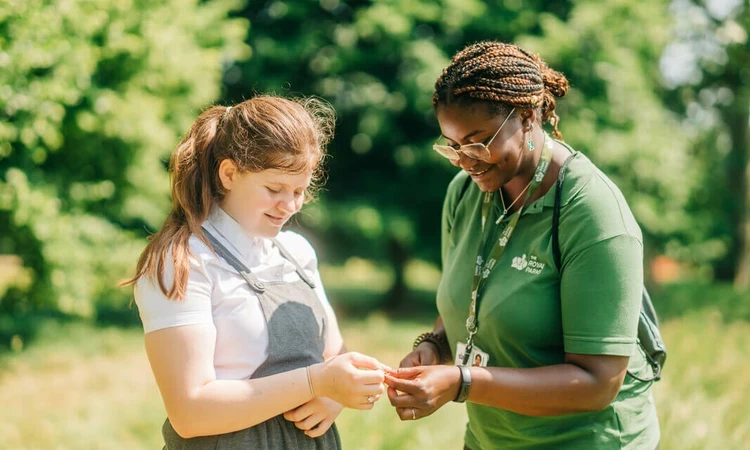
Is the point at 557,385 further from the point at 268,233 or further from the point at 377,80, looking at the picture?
the point at 377,80

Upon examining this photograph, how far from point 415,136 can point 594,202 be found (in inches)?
384

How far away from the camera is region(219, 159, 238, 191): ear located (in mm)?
2238

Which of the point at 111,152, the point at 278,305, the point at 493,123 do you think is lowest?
the point at 111,152

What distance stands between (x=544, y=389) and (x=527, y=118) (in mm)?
916

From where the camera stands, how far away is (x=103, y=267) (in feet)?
25.7

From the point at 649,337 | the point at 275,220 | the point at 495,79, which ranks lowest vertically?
the point at 649,337

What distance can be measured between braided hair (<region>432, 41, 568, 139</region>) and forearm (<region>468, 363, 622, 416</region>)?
2.86ft

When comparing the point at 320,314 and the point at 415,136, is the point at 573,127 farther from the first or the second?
the point at 320,314

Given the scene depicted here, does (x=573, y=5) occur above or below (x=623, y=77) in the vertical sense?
above

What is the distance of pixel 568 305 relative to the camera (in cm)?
218

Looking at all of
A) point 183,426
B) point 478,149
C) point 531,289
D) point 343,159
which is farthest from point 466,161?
point 343,159

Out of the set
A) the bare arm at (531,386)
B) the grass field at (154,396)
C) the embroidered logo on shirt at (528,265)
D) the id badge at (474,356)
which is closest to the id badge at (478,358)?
the id badge at (474,356)

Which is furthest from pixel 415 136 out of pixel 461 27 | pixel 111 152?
pixel 111 152

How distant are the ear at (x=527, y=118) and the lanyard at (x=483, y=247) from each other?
8cm
